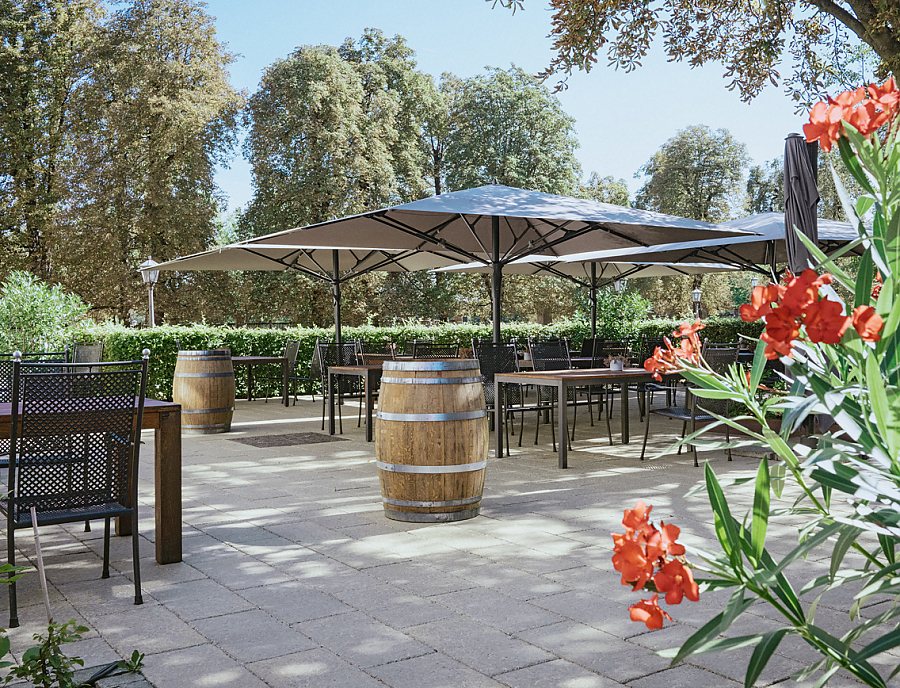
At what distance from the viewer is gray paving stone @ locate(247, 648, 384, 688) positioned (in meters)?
2.50

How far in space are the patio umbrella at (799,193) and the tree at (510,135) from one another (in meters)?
20.7

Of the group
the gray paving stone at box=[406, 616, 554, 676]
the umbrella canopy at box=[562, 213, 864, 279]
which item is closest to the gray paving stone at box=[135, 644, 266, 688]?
the gray paving stone at box=[406, 616, 554, 676]

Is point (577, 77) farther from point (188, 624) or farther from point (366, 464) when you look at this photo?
point (188, 624)

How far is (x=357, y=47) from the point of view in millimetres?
26781

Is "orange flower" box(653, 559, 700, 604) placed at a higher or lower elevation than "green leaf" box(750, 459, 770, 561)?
lower

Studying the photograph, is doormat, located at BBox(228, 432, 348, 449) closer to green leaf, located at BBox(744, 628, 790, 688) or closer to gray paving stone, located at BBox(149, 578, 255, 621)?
gray paving stone, located at BBox(149, 578, 255, 621)

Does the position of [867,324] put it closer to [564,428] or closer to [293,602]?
[293,602]

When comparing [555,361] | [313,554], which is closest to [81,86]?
[555,361]

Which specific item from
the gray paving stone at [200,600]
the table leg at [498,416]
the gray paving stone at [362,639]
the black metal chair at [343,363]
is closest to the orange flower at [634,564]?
the gray paving stone at [362,639]

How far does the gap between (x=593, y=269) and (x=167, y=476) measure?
9.05m

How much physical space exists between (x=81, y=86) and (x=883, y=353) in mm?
25510

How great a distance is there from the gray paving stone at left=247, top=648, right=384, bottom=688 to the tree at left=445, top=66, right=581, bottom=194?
24.6 meters

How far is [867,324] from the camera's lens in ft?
3.69

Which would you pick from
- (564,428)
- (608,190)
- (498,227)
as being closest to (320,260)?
(498,227)
